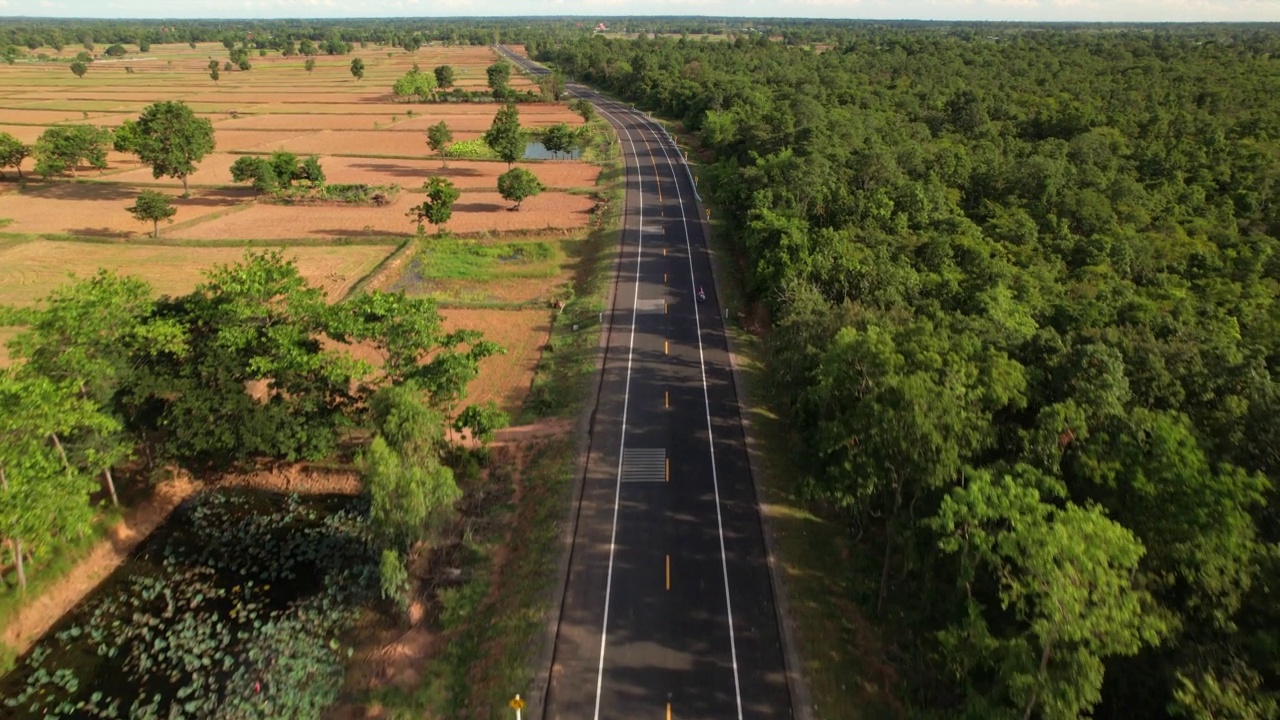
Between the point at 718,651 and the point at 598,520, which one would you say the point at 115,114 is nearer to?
the point at 598,520

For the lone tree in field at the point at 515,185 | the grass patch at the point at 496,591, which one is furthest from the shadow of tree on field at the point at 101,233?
the grass patch at the point at 496,591

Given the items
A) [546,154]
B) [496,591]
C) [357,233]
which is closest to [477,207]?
[357,233]

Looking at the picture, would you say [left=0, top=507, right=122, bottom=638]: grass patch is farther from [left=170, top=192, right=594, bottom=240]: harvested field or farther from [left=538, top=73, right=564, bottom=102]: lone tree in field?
[left=538, top=73, right=564, bottom=102]: lone tree in field

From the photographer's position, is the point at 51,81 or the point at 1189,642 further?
the point at 51,81

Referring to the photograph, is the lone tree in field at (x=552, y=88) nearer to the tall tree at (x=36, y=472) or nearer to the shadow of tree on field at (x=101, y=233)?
the shadow of tree on field at (x=101, y=233)

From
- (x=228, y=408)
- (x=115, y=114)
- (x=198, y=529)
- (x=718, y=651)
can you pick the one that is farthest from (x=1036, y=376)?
(x=115, y=114)

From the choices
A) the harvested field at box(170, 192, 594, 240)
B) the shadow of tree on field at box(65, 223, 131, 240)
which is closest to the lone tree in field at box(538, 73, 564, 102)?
the harvested field at box(170, 192, 594, 240)

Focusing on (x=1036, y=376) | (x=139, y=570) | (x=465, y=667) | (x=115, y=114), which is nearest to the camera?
(x=465, y=667)

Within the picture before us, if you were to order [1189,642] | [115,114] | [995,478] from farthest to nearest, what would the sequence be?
[115,114]
[995,478]
[1189,642]
